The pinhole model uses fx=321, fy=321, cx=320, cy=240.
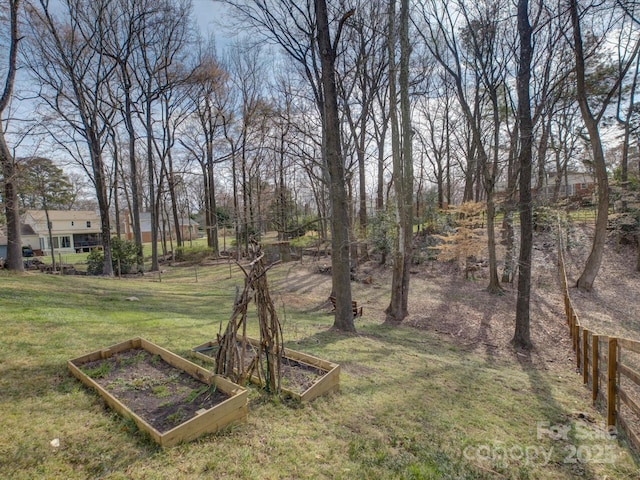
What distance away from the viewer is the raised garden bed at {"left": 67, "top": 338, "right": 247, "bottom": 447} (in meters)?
2.67

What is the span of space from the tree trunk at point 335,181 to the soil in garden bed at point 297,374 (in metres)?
2.98

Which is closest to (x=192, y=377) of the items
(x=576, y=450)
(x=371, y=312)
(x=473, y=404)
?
(x=473, y=404)

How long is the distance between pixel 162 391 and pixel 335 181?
200 inches

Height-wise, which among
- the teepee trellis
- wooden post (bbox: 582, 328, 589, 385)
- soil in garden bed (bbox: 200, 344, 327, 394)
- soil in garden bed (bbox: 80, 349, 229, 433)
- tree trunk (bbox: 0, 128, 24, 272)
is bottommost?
wooden post (bbox: 582, 328, 589, 385)

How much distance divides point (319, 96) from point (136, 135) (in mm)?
14629

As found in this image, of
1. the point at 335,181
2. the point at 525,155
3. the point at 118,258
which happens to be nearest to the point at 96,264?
the point at 118,258

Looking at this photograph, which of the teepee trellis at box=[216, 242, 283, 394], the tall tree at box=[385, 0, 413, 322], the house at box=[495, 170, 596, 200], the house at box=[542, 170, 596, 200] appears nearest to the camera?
A: the teepee trellis at box=[216, 242, 283, 394]

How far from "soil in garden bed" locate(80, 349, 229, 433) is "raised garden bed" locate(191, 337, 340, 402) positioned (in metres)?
0.66

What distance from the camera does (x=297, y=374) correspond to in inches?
158

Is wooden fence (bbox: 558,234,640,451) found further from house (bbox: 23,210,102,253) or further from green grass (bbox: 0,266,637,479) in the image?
house (bbox: 23,210,102,253)

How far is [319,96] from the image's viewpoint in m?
→ 10.1

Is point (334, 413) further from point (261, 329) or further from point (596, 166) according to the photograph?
point (596, 166)

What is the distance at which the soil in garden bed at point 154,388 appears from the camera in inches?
113

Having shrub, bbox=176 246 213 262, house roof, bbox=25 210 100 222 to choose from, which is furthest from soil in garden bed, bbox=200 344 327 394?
house roof, bbox=25 210 100 222
